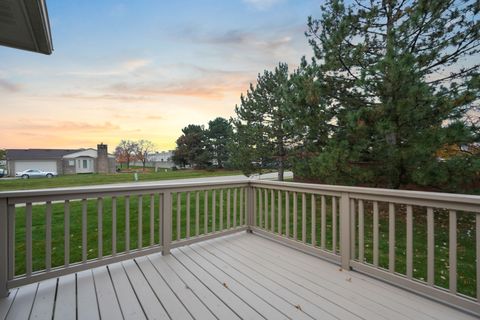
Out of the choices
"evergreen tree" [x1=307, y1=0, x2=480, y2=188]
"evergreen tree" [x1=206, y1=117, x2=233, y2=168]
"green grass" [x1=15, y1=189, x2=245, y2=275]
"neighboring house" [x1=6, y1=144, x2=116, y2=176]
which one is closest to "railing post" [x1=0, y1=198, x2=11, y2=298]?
"green grass" [x1=15, y1=189, x2=245, y2=275]

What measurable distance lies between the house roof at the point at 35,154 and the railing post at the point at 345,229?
2857 cm

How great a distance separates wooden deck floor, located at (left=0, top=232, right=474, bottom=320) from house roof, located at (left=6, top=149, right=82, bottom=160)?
27134mm

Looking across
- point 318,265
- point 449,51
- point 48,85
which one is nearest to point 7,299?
point 318,265

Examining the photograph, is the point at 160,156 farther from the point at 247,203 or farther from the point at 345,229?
the point at 345,229

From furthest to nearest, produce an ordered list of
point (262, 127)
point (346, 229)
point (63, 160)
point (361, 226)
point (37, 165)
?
point (63, 160)
point (37, 165)
point (262, 127)
point (346, 229)
point (361, 226)

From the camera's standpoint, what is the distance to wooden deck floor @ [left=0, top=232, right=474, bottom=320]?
1771 millimetres

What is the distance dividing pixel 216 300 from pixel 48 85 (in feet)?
22.9

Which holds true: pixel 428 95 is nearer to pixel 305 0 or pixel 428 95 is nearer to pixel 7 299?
pixel 305 0

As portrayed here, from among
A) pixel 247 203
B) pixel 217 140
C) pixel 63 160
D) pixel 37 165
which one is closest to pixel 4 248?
pixel 247 203

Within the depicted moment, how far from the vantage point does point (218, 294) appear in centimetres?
205

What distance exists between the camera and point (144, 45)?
5.77 m

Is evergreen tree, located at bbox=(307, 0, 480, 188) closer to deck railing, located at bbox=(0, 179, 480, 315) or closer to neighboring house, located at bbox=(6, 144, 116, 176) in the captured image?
deck railing, located at bbox=(0, 179, 480, 315)

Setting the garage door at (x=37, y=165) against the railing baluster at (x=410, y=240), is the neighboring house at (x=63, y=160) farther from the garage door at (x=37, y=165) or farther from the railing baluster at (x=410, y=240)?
the railing baluster at (x=410, y=240)

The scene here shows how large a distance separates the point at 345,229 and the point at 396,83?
274cm
